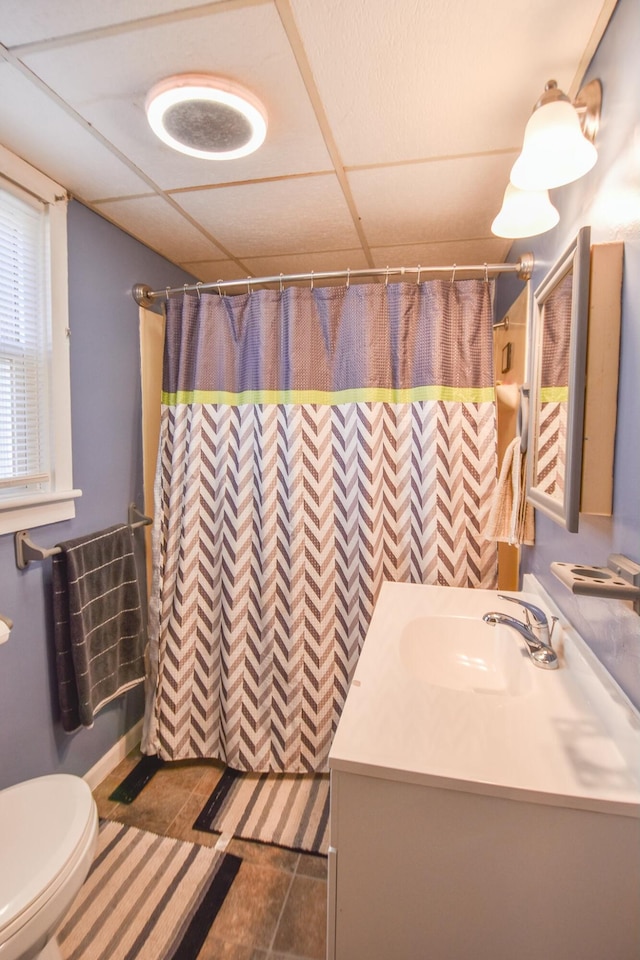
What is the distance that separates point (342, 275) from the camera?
63.8 inches

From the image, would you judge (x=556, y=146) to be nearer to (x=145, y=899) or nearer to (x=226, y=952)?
(x=226, y=952)

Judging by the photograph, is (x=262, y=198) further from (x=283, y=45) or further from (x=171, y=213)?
(x=283, y=45)

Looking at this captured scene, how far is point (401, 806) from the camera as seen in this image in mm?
730

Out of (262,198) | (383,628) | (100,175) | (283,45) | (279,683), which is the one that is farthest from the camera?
(279,683)

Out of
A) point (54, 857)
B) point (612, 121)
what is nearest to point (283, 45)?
point (612, 121)

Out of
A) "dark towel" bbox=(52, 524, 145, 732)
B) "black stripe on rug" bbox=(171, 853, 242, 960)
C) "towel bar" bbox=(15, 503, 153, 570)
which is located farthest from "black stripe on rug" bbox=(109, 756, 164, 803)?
"towel bar" bbox=(15, 503, 153, 570)

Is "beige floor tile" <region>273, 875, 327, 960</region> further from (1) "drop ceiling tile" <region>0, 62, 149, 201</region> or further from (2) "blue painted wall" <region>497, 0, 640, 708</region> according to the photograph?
(1) "drop ceiling tile" <region>0, 62, 149, 201</region>

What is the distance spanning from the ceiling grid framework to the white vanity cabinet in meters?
1.33

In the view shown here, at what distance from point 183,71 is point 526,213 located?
2.82 ft

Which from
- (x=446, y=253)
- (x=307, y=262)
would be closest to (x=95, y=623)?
(x=307, y=262)

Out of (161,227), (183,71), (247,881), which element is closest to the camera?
(183,71)

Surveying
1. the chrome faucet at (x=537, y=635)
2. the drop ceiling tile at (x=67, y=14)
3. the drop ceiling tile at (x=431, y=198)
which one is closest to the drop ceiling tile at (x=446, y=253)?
the drop ceiling tile at (x=431, y=198)

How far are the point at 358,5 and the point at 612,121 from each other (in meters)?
0.53

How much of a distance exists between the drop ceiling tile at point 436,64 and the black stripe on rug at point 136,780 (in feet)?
7.72
